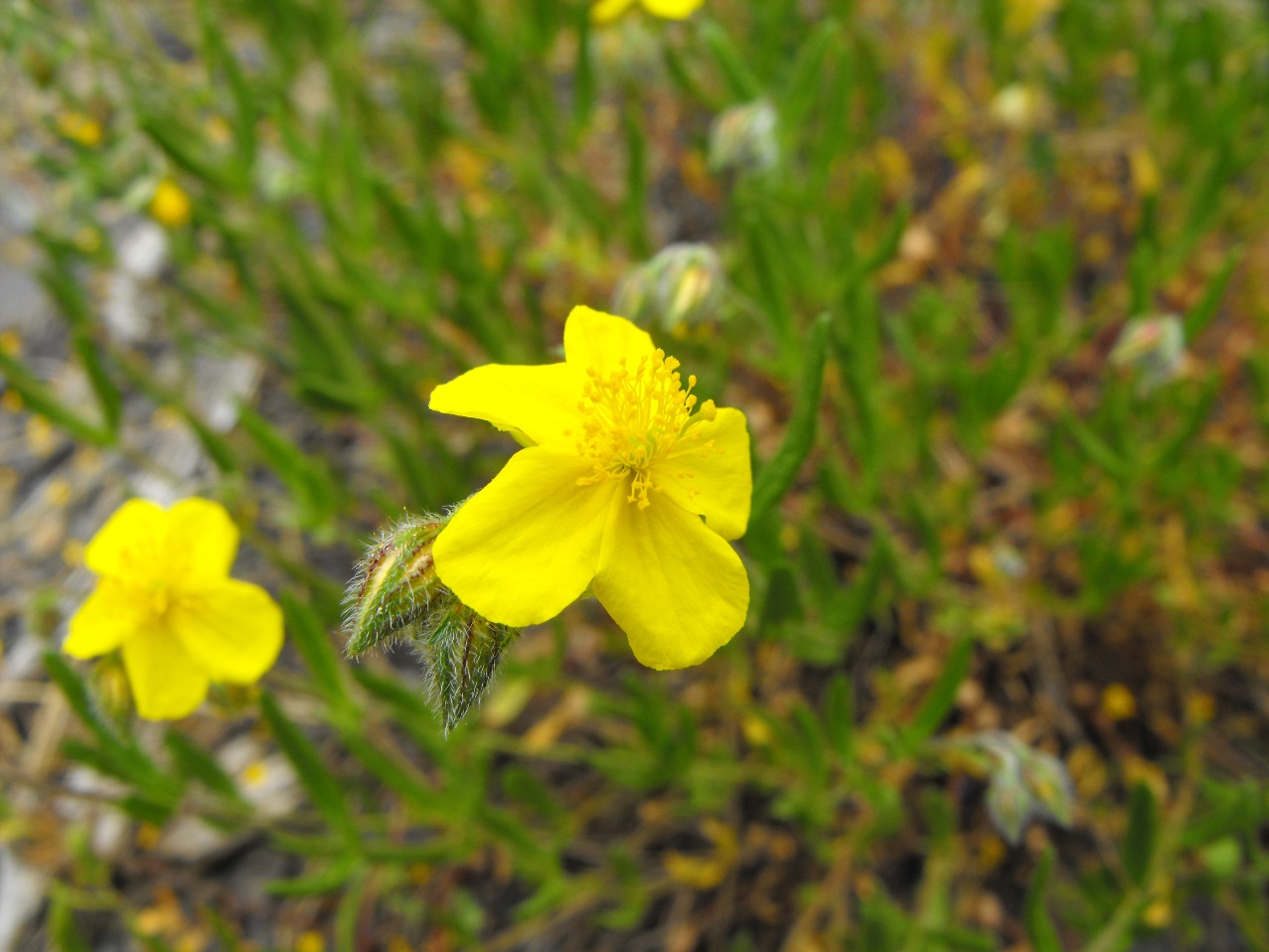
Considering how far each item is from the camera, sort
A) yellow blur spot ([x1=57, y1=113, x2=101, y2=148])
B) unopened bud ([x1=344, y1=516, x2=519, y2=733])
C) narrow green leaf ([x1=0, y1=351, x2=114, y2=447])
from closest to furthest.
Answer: unopened bud ([x1=344, y1=516, x2=519, y2=733]), narrow green leaf ([x1=0, y1=351, x2=114, y2=447]), yellow blur spot ([x1=57, y1=113, x2=101, y2=148])

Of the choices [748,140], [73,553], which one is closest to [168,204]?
[73,553]

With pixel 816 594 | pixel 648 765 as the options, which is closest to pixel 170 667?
pixel 648 765

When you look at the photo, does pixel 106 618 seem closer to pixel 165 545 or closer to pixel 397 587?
pixel 165 545

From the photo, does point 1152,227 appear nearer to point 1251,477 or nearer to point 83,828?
point 1251,477

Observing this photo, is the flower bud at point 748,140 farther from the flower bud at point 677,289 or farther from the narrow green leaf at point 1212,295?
the narrow green leaf at point 1212,295

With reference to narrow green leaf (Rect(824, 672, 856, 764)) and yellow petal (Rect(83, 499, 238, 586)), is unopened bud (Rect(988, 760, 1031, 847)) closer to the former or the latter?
narrow green leaf (Rect(824, 672, 856, 764))

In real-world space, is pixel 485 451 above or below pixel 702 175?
below

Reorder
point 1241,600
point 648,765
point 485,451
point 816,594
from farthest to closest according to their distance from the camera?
point 485,451 < point 1241,600 < point 648,765 < point 816,594

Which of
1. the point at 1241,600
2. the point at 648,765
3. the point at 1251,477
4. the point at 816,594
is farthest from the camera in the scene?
the point at 1251,477

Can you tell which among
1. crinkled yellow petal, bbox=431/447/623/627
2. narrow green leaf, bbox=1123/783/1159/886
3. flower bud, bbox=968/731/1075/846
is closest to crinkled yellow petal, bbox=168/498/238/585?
crinkled yellow petal, bbox=431/447/623/627
